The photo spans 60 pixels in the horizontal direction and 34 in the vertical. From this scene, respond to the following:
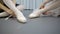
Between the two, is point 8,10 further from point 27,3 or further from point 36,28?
point 27,3

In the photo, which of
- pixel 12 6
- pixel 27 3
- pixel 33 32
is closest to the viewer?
pixel 33 32

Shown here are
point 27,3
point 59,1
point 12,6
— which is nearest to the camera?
point 12,6

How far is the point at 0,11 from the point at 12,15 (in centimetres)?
23

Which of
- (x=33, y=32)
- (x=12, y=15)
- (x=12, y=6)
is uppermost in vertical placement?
(x=12, y=6)

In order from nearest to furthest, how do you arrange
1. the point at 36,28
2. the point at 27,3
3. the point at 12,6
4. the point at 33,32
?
the point at 33,32 → the point at 36,28 → the point at 12,6 → the point at 27,3

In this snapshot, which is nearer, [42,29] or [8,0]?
[42,29]

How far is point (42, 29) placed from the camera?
1.28 metres

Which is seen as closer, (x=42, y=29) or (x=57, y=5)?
(x=42, y=29)

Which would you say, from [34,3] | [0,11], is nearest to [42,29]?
[0,11]

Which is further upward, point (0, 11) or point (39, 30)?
point (0, 11)

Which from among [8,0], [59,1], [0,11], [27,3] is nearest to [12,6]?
[8,0]

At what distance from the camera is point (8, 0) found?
1.68 m

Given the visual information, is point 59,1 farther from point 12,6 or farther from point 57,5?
point 12,6

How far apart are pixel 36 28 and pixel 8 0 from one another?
1.86 ft
